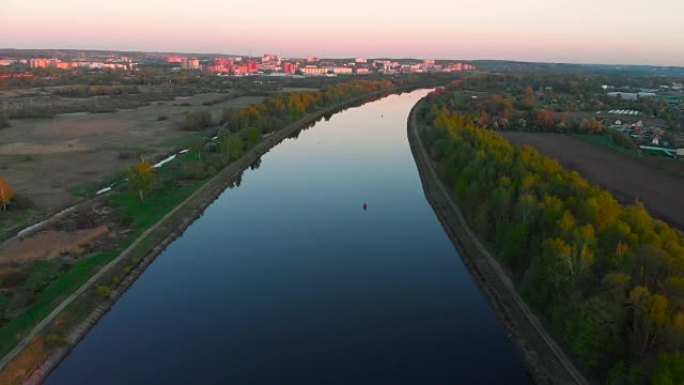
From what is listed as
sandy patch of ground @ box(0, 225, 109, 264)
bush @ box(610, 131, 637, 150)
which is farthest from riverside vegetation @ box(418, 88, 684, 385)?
bush @ box(610, 131, 637, 150)

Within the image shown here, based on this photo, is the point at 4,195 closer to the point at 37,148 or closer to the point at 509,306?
the point at 37,148

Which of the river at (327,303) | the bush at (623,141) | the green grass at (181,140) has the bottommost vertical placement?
the river at (327,303)

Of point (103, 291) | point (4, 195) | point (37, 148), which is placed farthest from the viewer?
point (37, 148)

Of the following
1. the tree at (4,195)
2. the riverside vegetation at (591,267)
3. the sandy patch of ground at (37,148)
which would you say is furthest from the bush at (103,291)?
the sandy patch of ground at (37,148)

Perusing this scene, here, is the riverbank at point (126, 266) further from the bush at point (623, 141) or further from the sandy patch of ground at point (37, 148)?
the bush at point (623, 141)

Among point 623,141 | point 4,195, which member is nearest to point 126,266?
point 4,195

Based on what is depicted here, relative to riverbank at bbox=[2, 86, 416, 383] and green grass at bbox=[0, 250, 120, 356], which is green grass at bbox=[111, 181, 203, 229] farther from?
green grass at bbox=[0, 250, 120, 356]

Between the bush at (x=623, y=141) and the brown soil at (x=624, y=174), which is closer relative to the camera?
the brown soil at (x=624, y=174)
